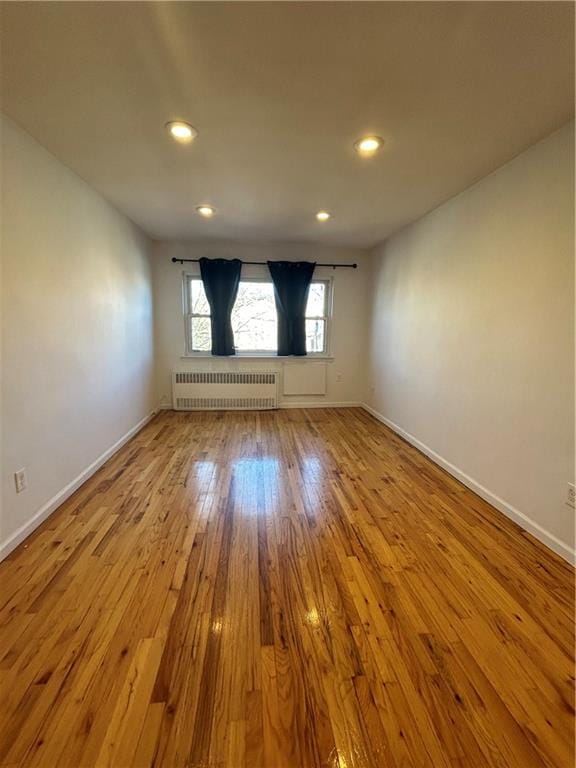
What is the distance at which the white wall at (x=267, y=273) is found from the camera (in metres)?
4.46

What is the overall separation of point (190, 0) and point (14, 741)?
2.45 m


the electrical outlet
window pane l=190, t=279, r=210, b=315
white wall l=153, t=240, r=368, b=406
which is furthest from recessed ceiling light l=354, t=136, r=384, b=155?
window pane l=190, t=279, r=210, b=315

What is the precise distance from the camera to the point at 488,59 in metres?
1.35

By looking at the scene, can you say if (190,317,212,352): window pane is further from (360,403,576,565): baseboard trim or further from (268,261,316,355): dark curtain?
(360,403,576,565): baseboard trim

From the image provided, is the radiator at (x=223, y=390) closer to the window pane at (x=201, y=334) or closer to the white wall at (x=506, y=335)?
the window pane at (x=201, y=334)

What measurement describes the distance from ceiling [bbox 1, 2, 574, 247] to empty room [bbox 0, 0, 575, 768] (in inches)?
0.5

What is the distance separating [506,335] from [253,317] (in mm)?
3291

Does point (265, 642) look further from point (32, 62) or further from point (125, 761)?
point (32, 62)

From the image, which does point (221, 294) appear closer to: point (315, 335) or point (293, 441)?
point (315, 335)

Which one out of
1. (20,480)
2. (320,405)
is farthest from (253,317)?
(20,480)

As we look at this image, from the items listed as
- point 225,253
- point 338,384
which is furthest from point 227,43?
point 338,384

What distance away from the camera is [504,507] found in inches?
85.8

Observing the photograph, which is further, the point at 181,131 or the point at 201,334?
the point at 201,334

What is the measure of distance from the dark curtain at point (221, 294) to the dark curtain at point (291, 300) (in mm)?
550
